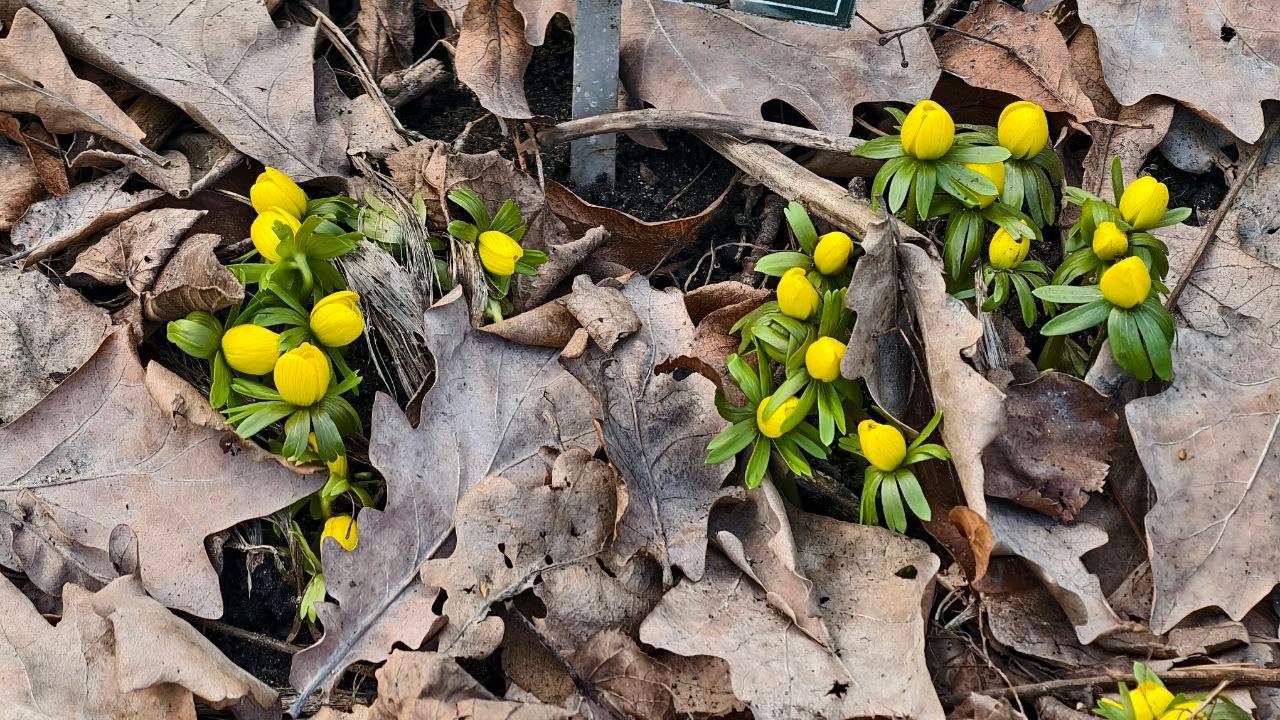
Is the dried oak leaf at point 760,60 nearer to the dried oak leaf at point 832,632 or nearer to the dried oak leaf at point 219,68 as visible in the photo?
the dried oak leaf at point 219,68

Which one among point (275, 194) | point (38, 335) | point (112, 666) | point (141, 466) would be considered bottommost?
point (112, 666)

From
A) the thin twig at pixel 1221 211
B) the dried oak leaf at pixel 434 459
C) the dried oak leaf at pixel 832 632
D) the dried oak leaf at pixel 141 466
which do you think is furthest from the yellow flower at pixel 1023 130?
the dried oak leaf at pixel 141 466

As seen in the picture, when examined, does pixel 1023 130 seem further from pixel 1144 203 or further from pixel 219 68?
pixel 219 68

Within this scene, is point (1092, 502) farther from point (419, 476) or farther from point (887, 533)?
point (419, 476)

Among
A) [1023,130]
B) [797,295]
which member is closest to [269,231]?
[797,295]

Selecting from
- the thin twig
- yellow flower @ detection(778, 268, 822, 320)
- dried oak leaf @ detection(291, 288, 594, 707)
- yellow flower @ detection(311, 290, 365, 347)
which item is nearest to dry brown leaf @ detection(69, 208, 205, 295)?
yellow flower @ detection(311, 290, 365, 347)

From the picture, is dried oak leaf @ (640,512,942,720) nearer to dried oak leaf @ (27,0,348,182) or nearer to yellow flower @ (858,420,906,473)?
yellow flower @ (858,420,906,473)

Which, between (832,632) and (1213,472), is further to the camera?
(1213,472)
